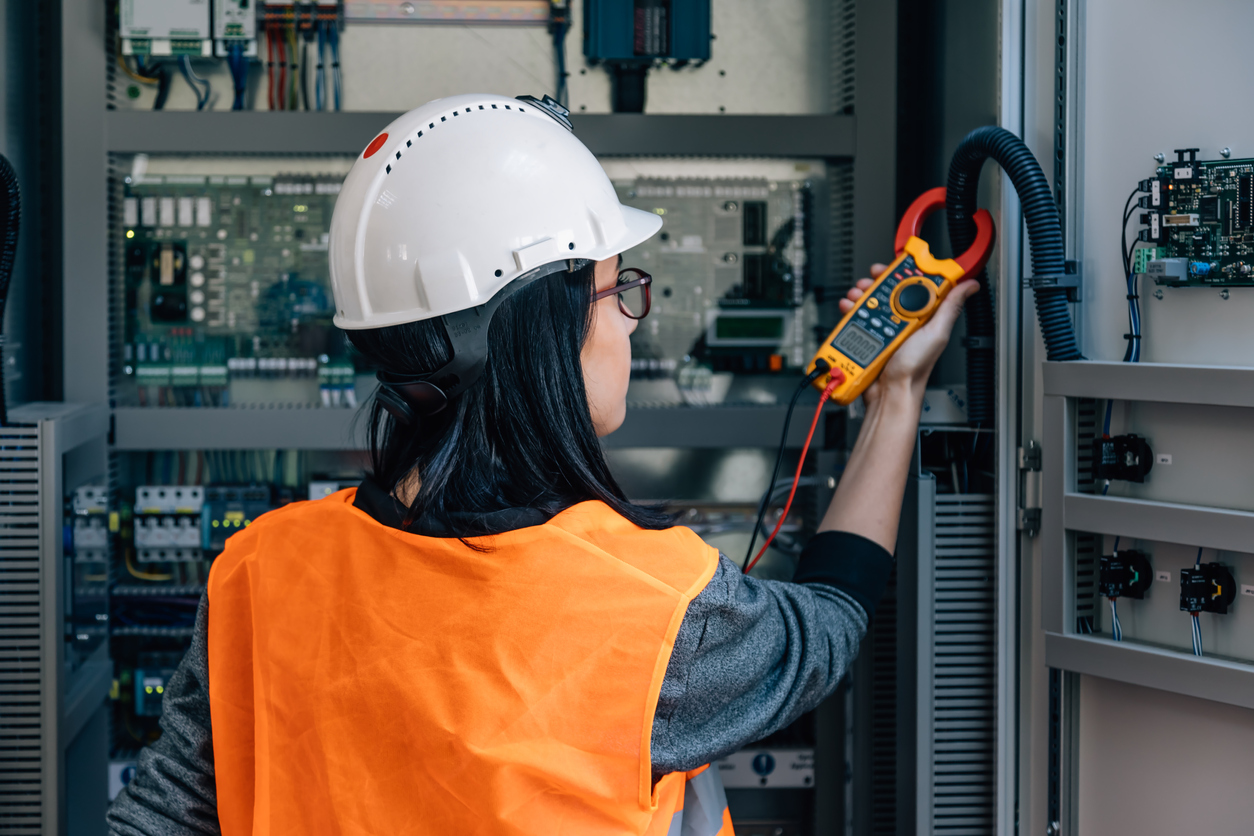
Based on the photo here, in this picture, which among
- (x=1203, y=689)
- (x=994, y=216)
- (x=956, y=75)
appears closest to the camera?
(x=1203, y=689)

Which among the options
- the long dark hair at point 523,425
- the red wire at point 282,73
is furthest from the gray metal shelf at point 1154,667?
the red wire at point 282,73

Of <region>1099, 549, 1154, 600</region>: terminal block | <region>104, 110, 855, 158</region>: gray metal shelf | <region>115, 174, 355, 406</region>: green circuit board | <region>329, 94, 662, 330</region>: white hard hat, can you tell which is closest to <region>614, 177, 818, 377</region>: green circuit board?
<region>104, 110, 855, 158</region>: gray metal shelf

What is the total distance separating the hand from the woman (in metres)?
0.36

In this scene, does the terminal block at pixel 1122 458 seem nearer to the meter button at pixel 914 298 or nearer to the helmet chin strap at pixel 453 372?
the meter button at pixel 914 298

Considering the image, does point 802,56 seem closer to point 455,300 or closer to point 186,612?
point 455,300

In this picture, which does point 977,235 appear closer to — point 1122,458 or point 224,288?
point 1122,458

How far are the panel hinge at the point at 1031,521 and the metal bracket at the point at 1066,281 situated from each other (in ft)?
1.09

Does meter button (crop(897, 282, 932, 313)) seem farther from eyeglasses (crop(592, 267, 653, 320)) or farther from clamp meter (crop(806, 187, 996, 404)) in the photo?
eyeglasses (crop(592, 267, 653, 320))

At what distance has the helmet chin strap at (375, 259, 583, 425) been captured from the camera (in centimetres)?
94

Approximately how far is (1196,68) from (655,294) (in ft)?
3.81

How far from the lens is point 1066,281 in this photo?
129cm

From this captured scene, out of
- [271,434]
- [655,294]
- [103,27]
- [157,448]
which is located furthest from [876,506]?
[103,27]

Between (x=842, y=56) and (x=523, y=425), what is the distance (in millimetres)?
1497

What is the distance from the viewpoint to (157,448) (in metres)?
1.92
